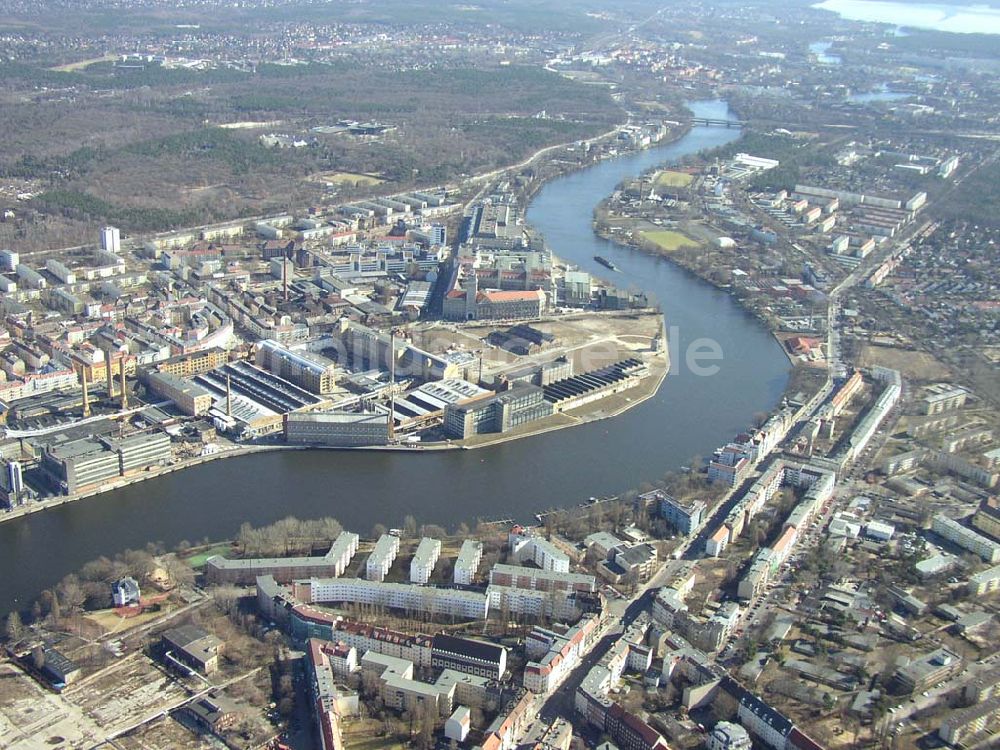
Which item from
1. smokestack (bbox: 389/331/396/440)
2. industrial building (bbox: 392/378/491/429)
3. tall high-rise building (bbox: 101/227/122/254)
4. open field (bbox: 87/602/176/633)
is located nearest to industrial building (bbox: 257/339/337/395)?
smokestack (bbox: 389/331/396/440)

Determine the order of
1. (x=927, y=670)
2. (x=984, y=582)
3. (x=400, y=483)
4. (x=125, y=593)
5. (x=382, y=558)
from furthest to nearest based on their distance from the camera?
(x=400, y=483) → (x=984, y=582) → (x=382, y=558) → (x=125, y=593) → (x=927, y=670)

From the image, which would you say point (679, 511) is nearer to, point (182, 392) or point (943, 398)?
point (943, 398)

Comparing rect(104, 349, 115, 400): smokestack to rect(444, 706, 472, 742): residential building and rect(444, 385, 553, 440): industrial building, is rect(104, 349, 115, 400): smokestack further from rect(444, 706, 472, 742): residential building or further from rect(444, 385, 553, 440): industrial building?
rect(444, 706, 472, 742): residential building

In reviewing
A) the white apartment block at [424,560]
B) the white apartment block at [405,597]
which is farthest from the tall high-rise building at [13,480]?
the white apartment block at [424,560]

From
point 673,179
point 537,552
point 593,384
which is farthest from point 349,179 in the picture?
point 537,552

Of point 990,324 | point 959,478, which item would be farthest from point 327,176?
point 959,478

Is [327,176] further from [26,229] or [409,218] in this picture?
[26,229]
